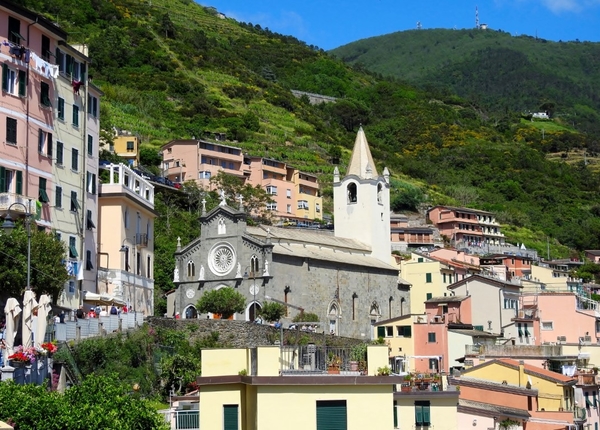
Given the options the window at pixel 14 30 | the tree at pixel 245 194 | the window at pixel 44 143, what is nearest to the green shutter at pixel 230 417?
the window at pixel 44 143

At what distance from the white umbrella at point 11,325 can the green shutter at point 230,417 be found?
10.2 meters

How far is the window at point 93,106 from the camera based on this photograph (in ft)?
160

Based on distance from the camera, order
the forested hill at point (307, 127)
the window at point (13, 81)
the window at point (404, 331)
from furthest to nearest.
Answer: the forested hill at point (307, 127) < the window at point (404, 331) < the window at point (13, 81)

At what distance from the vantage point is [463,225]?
121 metres

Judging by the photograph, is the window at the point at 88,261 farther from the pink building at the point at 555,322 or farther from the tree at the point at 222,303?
the pink building at the point at 555,322

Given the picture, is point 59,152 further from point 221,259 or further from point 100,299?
point 221,259

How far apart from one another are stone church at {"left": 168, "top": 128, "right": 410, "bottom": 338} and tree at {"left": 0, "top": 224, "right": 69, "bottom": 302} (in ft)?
87.2

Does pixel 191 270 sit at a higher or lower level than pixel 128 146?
lower

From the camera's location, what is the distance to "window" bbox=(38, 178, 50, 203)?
4203cm

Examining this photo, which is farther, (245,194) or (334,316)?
(245,194)

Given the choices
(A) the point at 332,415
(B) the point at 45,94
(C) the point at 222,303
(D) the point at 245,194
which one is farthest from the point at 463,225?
(A) the point at 332,415

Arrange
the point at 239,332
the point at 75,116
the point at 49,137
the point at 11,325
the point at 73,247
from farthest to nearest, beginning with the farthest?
the point at 239,332, the point at 75,116, the point at 73,247, the point at 49,137, the point at 11,325

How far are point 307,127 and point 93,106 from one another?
335ft

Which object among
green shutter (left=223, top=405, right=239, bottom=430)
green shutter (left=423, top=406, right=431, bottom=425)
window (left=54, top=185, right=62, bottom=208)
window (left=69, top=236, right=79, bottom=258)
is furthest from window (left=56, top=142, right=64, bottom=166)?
green shutter (left=223, top=405, right=239, bottom=430)
